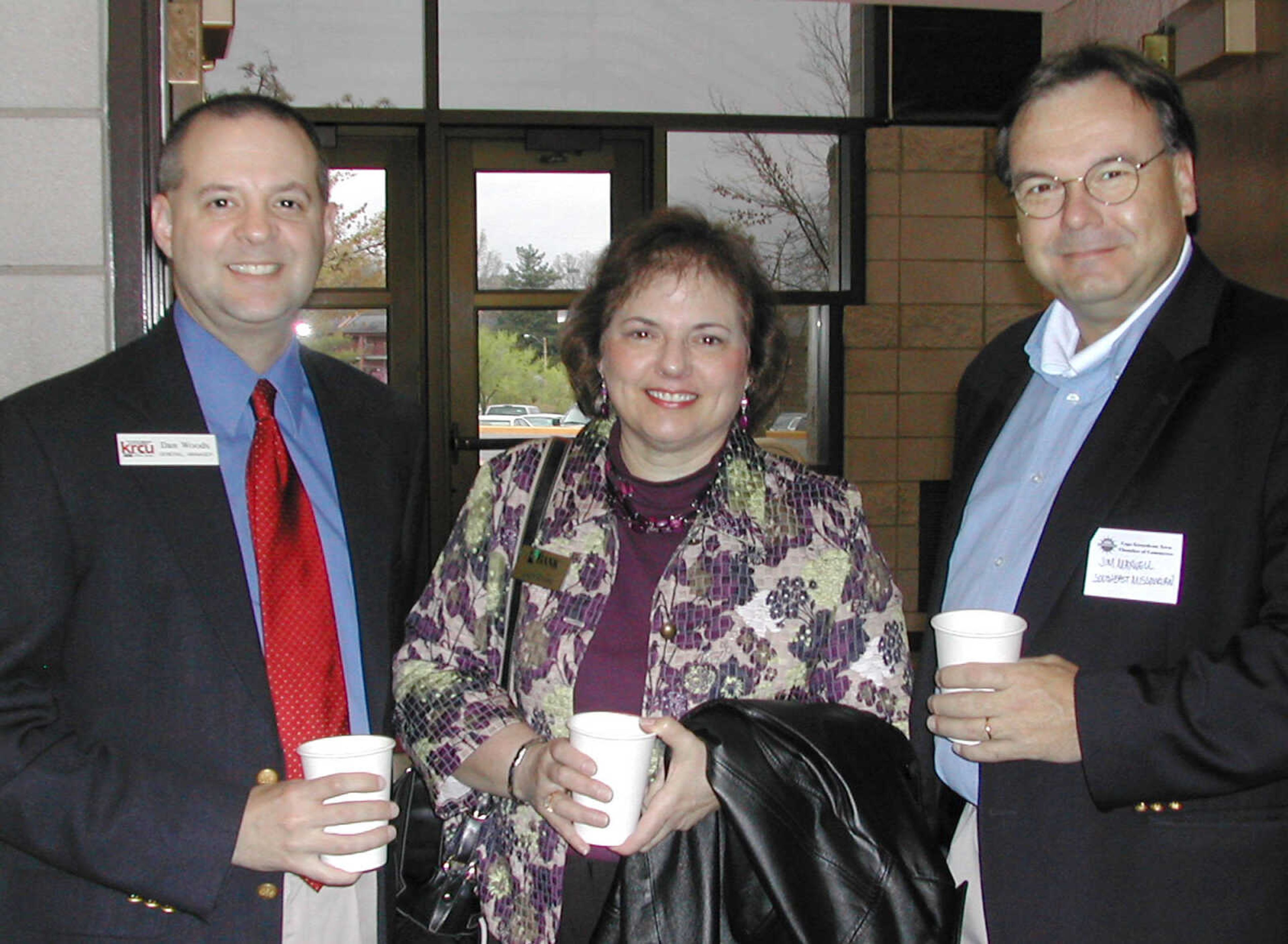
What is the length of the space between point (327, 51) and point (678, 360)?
487 centimetres

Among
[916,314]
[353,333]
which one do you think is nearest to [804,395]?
[916,314]

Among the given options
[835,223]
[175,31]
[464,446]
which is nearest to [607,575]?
[175,31]

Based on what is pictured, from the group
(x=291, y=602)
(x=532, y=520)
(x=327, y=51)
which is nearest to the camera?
(x=291, y=602)

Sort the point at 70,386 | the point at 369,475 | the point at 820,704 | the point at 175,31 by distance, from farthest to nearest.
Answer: the point at 175,31
the point at 369,475
the point at 820,704
the point at 70,386

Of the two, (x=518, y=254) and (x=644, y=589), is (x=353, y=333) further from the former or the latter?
(x=644, y=589)

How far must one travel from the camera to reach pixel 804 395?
659 cm

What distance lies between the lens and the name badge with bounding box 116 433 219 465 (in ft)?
5.17

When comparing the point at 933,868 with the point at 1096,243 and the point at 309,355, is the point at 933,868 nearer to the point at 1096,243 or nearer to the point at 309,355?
the point at 1096,243

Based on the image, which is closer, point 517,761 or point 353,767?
point 353,767

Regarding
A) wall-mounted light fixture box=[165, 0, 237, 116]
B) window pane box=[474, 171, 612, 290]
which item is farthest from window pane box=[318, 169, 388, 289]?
wall-mounted light fixture box=[165, 0, 237, 116]

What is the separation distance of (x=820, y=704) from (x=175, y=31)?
1.77m

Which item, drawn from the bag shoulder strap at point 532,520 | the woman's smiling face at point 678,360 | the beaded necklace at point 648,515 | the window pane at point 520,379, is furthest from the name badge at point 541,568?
the window pane at point 520,379

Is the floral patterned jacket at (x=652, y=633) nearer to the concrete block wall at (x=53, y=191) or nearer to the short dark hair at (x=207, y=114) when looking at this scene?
the short dark hair at (x=207, y=114)

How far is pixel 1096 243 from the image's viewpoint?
175 centimetres
